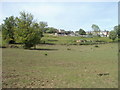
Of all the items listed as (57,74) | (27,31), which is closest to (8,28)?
(27,31)

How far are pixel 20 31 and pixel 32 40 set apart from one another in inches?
152

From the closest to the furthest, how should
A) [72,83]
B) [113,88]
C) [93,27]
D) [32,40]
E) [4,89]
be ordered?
1. [4,89]
2. [113,88]
3. [72,83]
4. [32,40]
5. [93,27]

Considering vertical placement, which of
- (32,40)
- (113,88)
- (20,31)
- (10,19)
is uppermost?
(10,19)

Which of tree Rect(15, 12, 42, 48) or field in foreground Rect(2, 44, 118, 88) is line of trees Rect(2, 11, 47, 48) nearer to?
tree Rect(15, 12, 42, 48)

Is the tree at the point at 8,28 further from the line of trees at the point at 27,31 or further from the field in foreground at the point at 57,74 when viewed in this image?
the field in foreground at the point at 57,74

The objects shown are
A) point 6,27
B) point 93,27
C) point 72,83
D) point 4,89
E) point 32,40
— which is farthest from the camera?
point 93,27

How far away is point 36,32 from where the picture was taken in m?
34.5

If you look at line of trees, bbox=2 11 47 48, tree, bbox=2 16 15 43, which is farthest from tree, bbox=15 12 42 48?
tree, bbox=2 16 15 43

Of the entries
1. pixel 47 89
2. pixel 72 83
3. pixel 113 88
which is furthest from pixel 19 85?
pixel 113 88

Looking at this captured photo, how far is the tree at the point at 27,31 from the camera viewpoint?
3353 cm

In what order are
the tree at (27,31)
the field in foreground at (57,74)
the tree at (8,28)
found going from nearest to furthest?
the field in foreground at (57,74)
the tree at (27,31)
the tree at (8,28)

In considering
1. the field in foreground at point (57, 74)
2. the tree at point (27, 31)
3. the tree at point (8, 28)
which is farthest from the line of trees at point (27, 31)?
the field in foreground at point (57, 74)

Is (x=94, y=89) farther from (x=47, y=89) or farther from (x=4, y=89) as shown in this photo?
(x=4, y=89)

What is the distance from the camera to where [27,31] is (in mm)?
34188
